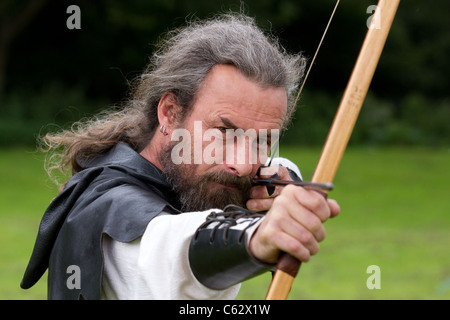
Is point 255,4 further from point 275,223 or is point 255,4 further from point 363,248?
point 275,223

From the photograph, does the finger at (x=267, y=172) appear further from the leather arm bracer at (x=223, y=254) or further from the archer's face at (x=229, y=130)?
the leather arm bracer at (x=223, y=254)

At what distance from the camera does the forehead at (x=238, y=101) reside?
2498mm

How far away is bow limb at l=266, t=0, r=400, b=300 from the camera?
1993mm

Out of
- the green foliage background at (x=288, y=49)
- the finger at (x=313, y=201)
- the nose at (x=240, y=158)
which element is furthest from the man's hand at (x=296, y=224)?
the green foliage background at (x=288, y=49)

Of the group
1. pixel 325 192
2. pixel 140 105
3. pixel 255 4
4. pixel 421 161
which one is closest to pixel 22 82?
pixel 255 4

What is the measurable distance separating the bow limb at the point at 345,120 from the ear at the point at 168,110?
31.9 inches

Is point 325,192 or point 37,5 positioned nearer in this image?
point 325,192

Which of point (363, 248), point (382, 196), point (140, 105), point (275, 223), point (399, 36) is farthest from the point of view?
point (399, 36)

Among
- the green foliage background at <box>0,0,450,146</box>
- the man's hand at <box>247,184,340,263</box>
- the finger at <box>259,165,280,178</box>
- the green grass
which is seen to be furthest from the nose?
the green foliage background at <box>0,0,450,146</box>

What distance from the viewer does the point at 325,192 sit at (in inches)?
76.2

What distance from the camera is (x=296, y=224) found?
185cm

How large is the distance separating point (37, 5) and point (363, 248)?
12.8 metres

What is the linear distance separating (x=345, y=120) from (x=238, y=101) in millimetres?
463
